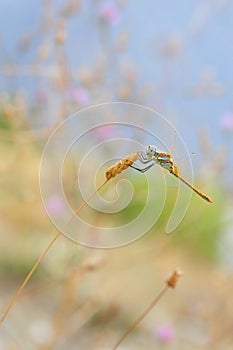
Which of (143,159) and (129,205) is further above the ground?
(129,205)

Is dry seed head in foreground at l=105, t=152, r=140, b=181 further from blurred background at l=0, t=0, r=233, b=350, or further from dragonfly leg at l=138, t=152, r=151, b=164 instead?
blurred background at l=0, t=0, r=233, b=350

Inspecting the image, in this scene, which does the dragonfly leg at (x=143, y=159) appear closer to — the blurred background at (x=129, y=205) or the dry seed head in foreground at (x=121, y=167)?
the dry seed head in foreground at (x=121, y=167)

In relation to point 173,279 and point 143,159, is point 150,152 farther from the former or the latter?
point 173,279

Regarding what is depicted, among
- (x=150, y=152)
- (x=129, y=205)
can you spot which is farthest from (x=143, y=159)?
(x=129, y=205)

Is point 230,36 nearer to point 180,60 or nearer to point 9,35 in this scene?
point 180,60

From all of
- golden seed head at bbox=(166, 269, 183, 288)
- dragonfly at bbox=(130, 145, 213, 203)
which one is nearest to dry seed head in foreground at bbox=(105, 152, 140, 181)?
dragonfly at bbox=(130, 145, 213, 203)

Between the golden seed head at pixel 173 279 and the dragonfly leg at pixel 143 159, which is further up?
the dragonfly leg at pixel 143 159

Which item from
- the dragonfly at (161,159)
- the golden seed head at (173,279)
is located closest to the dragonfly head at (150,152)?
the dragonfly at (161,159)

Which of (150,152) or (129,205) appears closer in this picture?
(150,152)

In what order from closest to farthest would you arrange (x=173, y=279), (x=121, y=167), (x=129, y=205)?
(x=121, y=167) < (x=173, y=279) < (x=129, y=205)
